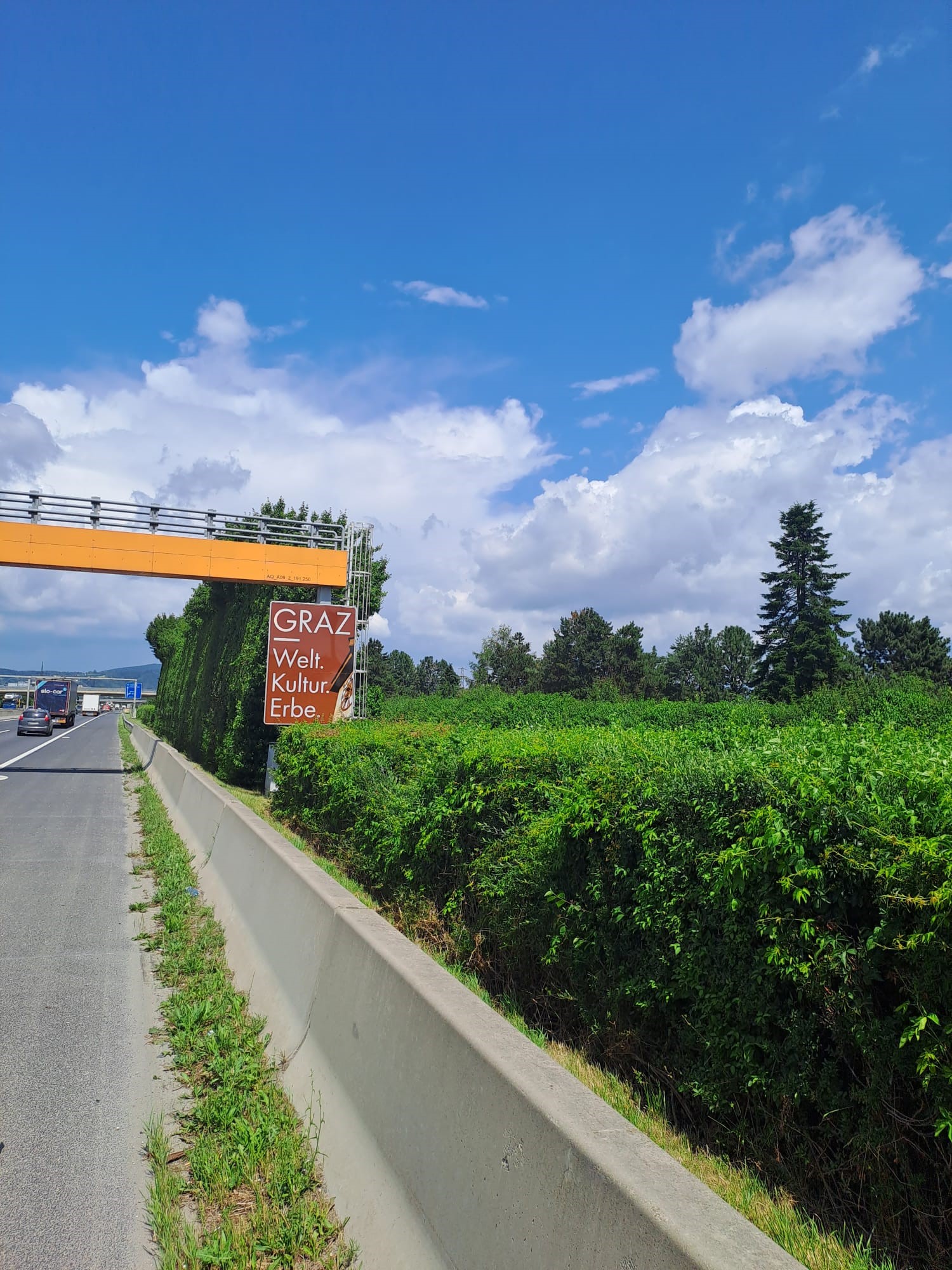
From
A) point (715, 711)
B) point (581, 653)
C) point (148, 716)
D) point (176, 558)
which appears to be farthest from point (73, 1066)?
point (581, 653)

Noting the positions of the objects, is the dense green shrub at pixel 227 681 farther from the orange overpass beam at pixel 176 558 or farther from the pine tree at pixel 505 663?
the pine tree at pixel 505 663

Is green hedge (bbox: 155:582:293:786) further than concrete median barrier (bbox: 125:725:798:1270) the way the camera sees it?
Yes

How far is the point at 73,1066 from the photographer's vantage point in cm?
505

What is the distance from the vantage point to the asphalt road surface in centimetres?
346

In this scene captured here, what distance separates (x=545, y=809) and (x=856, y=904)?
8.50 feet

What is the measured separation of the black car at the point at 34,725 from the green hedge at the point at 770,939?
53095 mm

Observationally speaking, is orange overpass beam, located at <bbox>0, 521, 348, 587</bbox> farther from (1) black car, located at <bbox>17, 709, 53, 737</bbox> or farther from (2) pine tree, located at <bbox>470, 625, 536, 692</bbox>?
(2) pine tree, located at <bbox>470, 625, 536, 692</bbox>

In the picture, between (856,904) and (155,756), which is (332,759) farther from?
(155,756)

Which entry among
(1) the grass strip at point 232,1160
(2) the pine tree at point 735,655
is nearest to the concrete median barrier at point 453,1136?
(1) the grass strip at point 232,1160

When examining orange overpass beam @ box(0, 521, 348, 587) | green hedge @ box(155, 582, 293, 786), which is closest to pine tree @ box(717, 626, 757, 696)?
green hedge @ box(155, 582, 293, 786)

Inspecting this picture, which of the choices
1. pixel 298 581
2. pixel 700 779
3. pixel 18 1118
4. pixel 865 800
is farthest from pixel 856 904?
pixel 298 581

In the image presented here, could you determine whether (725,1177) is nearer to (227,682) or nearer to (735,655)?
(227,682)

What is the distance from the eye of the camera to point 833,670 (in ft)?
212

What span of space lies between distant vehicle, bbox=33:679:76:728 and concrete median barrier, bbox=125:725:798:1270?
77437 millimetres
